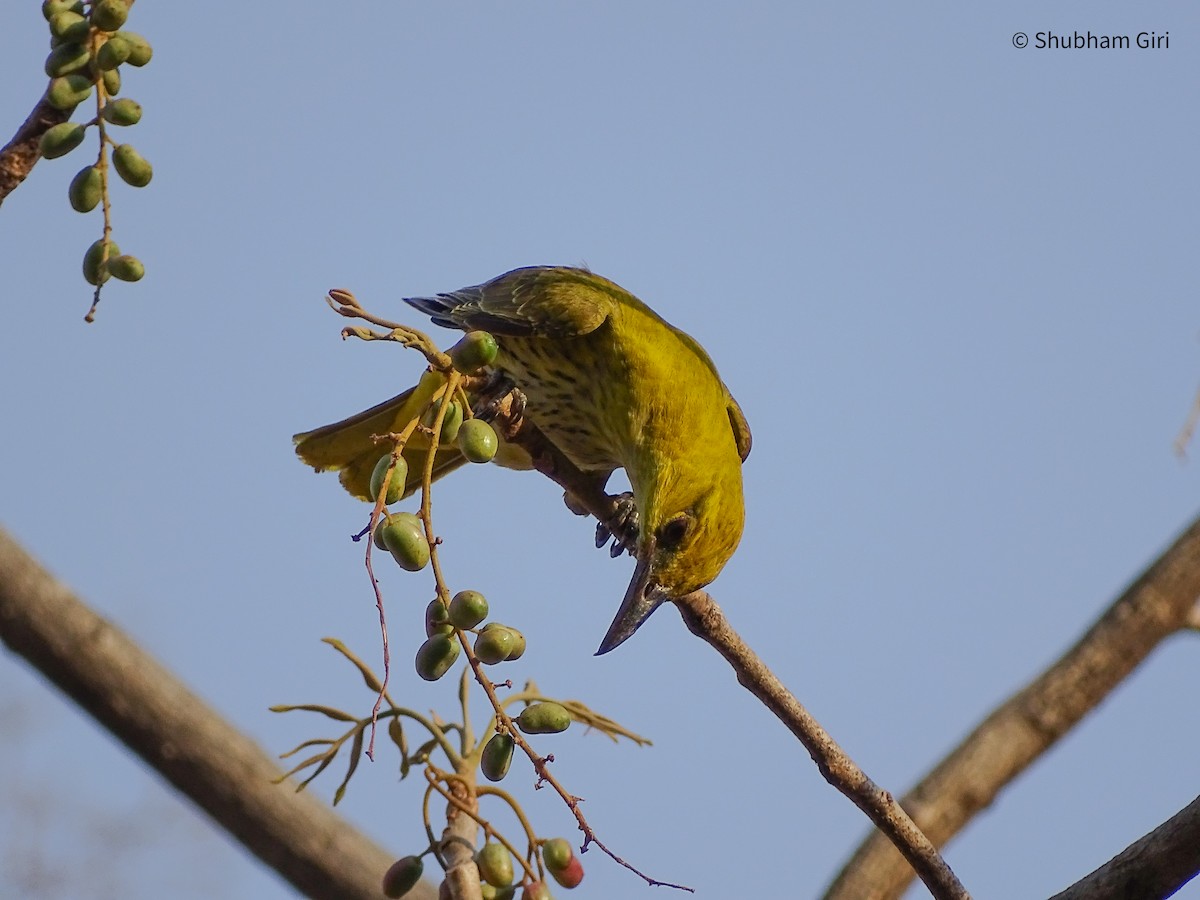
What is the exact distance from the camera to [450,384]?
209 centimetres

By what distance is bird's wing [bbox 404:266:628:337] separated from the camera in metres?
4.03

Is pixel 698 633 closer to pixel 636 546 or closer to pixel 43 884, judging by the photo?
pixel 636 546

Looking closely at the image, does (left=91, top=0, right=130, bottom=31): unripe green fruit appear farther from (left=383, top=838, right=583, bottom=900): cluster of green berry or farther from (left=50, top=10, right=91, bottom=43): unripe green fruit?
(left=383, top=838, right=583, bottom=900): cluster of green berry

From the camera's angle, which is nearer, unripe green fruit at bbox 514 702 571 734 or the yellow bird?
unripe green fruit at bbox 514 702 571 734

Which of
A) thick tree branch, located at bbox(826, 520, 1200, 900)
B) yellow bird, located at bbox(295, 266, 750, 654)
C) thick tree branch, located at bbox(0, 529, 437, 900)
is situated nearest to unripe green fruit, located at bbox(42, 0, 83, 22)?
thick tree branch, located at bbox(0, 529, 437, 900)

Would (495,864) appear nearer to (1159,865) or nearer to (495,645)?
(495,645)

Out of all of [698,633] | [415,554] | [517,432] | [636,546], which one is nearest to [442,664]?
[415,554]

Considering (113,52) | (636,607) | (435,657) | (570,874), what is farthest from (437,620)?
(636,607)

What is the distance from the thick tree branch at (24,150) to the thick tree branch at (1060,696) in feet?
9.08

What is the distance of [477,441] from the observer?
82.6 inches

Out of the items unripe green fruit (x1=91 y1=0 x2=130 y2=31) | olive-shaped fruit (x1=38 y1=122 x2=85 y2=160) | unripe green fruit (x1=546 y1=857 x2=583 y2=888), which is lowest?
unripe green fruit (x1=546 y1=857 x2=583 y2=888)

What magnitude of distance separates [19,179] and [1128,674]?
3.39m

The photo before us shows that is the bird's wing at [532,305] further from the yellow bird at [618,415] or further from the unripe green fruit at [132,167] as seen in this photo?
the unripe green fruit at [132,167]

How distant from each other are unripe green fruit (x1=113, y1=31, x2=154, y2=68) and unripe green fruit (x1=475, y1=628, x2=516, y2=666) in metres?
1.11
